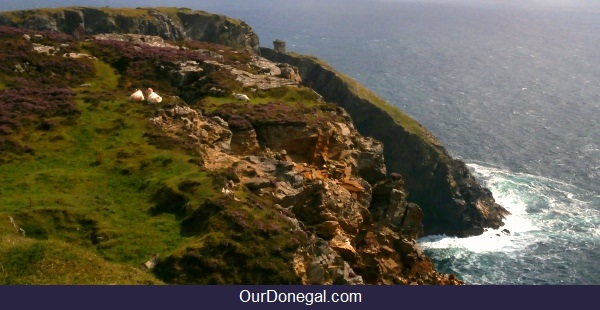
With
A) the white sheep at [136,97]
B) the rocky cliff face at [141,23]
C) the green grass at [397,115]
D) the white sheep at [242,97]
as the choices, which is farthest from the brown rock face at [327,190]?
the rocky cliff face at [141,23]

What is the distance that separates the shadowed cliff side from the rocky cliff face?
1328 inches

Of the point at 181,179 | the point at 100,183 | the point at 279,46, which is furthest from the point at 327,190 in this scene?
the point at 279,46

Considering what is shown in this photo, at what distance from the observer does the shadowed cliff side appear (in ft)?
333

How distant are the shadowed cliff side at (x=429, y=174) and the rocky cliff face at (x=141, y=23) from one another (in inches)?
1328

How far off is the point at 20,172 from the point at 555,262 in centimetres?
7687

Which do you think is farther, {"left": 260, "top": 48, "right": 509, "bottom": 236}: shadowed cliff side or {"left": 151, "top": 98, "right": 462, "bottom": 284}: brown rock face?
{"left": 260, "top": 48, "right": 509, "bottom": 236}: shadowed cliff side

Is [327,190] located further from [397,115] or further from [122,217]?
[397,115]

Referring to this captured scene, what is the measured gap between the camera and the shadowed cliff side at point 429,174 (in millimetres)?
101438

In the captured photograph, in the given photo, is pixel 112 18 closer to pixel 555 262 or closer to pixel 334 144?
pixel 334 144

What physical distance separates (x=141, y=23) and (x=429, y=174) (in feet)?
229

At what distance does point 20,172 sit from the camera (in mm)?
38531

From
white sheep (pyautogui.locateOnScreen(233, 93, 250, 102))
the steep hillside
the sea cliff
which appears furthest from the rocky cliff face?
white sheep (pyautogui.locateOnScreen(233, 93, 250, 102))

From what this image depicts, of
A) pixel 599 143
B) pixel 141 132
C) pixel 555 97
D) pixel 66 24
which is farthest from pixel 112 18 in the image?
pixel 555 97

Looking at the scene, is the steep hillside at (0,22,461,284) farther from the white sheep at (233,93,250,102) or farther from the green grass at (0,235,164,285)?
the white sheep at (233,93,250,102)
